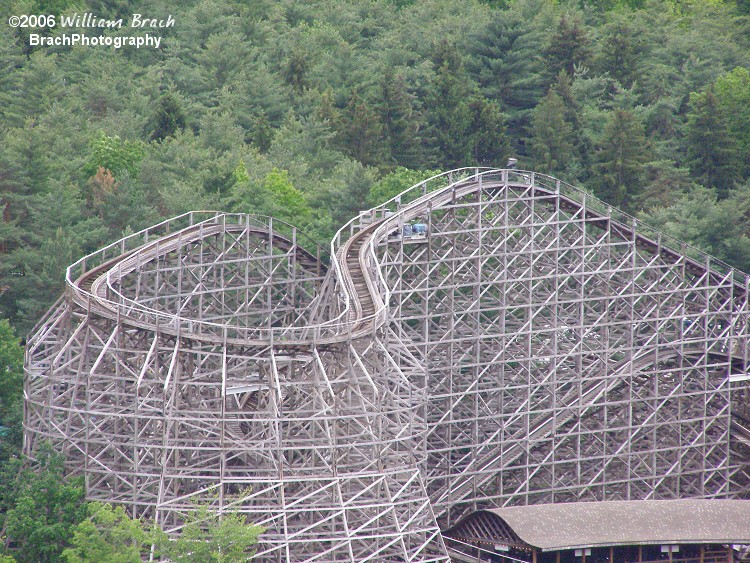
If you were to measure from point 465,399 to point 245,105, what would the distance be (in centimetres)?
3046

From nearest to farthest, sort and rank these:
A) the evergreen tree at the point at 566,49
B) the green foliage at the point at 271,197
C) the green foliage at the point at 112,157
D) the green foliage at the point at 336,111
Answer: the green foliage at the point at 271,197, the green foliage at the point at 336,111, the green foliage at the point at 112,157, the evergreen tree at the point at 566,49

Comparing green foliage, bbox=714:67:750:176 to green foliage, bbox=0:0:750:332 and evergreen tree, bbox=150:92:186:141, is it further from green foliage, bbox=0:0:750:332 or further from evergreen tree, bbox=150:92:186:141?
evergreen tree, bbox=150:92:186:141

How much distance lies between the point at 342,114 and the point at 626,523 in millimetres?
34459

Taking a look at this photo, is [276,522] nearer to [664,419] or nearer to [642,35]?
[664,419]

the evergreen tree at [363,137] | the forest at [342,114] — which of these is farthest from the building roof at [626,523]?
the evergreen tree at [363,137]

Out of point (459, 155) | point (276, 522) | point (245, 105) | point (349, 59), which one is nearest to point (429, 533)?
point (276, 522)

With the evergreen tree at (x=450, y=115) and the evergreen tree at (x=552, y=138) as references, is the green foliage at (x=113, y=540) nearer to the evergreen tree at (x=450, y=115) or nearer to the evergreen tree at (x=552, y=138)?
the evergreen tree at (x=552, y=138)

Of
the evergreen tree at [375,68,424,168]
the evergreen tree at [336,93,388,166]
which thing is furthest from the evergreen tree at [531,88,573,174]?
the evergreen tree at [336,93,388,166]

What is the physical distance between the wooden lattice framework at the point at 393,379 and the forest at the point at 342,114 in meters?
4.33

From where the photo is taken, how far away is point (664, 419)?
51344mm

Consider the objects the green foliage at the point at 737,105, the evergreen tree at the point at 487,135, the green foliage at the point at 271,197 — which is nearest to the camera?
the green foliage at the point at 271,197

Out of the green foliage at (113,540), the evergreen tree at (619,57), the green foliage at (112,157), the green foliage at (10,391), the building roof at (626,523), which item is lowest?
the building roof at (626,523)

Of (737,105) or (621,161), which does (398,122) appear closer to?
(621,161)

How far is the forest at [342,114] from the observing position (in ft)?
197
